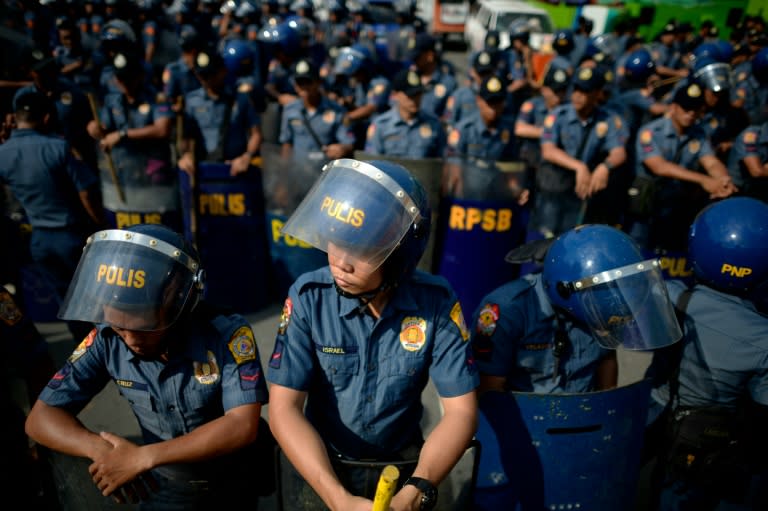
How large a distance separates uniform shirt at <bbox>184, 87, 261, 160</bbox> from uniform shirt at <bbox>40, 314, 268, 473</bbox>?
11.2 feet

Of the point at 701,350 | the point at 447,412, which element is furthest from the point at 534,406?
the point at 701,350

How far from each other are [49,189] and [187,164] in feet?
3.51

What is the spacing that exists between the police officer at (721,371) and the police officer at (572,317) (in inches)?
11.2

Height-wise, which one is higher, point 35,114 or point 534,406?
point 35,114

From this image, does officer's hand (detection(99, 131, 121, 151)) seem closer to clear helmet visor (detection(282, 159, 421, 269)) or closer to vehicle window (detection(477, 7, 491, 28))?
clear helmet visor (detection(282, 159, 421, 269))

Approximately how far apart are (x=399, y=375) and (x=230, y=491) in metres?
0.78

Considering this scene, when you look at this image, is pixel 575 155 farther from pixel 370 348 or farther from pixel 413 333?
pixel 370 348

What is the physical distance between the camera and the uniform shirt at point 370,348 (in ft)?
5.75

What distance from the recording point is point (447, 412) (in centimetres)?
172

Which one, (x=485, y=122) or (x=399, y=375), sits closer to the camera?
(x=399, y=375)

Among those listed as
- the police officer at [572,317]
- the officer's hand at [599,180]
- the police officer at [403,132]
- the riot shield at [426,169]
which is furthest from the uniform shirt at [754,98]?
the police officer at [572,317]

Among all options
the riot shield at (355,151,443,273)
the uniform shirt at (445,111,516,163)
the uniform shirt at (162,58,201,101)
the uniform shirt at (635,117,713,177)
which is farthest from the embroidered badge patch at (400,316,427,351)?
the uniform shirt at (162,58,201,101)

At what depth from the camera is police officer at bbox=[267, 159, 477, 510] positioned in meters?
1.57

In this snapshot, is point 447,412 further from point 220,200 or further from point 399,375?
point 220,200
